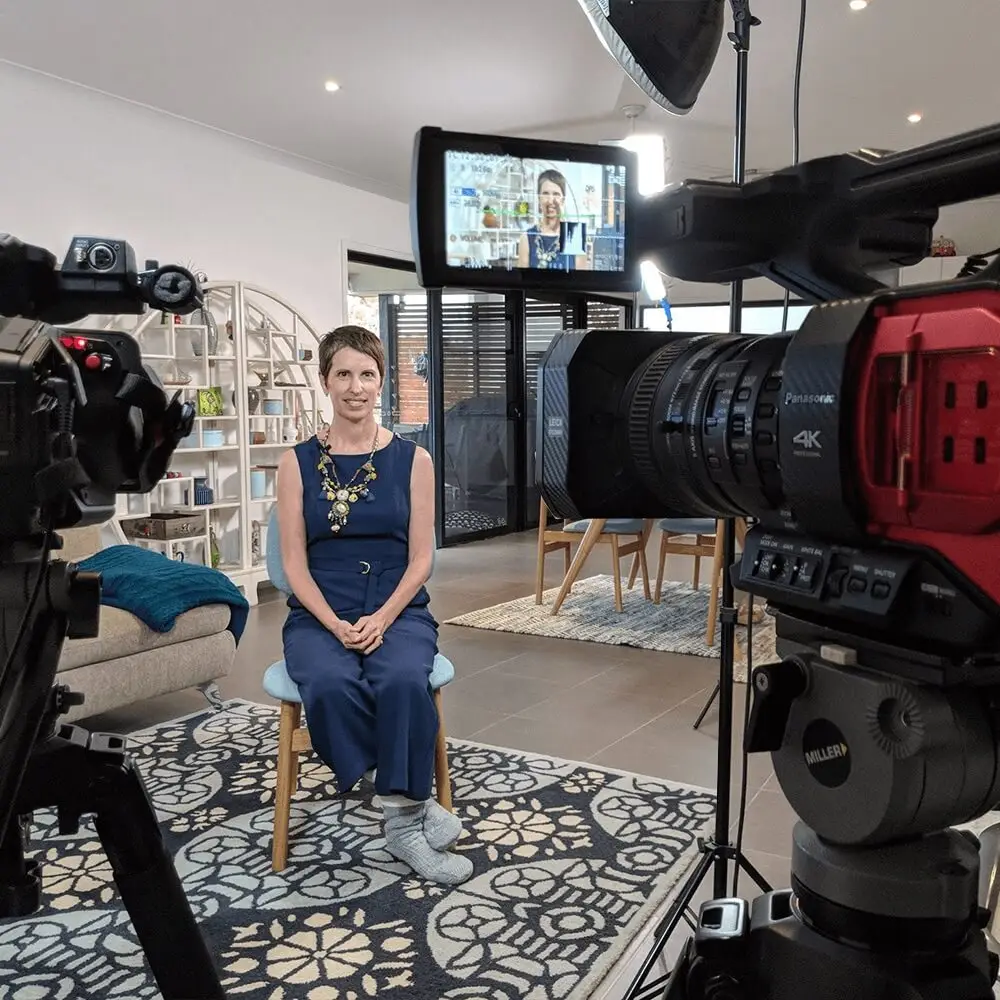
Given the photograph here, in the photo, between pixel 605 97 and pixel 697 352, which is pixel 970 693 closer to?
pixel 697 352

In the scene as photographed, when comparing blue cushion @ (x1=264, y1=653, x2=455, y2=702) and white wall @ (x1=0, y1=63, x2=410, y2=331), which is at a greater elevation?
white wall @ (x1=0, y1=63, x2=410, y2=331)

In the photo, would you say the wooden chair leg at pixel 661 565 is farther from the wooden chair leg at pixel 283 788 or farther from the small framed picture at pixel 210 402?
the wooden chair leg at pixel 283 788

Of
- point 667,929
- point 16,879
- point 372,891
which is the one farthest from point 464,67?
point 16,879

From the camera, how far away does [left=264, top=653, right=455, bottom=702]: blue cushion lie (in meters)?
2.14

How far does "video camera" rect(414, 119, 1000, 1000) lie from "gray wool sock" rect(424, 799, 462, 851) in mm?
1420

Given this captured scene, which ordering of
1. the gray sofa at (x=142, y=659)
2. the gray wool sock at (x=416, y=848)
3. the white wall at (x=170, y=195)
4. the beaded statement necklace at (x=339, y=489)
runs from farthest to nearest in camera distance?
1. the white wall at (x=170, y=195)
2. the gray sofa at (x=142, y=659)
3. the beaded statement necklace at (x=339, y=489)
4. the gray wool sock at (x=416, y=848)

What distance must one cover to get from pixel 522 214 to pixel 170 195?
4586mm

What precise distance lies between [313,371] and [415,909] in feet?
14.0

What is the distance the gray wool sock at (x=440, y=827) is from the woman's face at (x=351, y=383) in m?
0.97

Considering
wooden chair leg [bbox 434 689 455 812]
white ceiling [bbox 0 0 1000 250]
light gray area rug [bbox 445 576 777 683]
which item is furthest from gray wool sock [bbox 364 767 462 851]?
white ceiling [bbox 0 0 1000 250]

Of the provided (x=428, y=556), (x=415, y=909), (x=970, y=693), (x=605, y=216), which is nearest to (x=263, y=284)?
(x=428, y=556)

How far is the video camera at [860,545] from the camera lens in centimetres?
60

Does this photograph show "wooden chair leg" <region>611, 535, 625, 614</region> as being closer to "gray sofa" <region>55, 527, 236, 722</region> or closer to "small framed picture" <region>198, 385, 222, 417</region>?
"gray sofa" <region>55, 527, 236, 722</region>

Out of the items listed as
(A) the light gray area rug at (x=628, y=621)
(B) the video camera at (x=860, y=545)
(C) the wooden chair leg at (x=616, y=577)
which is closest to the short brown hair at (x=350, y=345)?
(B) the video camera at (x=860, y=545)
